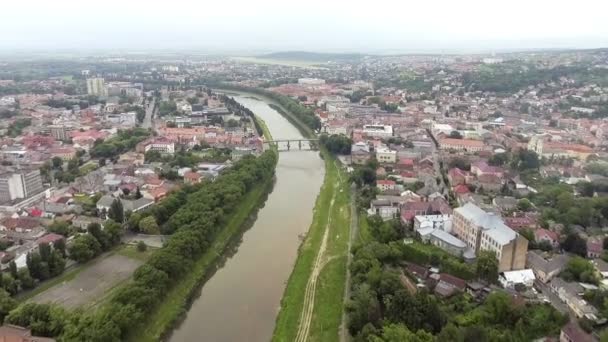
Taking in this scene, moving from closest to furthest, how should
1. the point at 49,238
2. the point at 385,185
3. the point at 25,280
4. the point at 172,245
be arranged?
the point at 25,280
the point at 172,245
the point at 49,238
the point at 385,185

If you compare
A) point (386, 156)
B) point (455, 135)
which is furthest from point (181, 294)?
point (455, 135)

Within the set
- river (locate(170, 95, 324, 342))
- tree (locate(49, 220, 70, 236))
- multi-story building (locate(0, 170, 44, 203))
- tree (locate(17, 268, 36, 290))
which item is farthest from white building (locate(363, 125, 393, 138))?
tree (locate(17, 268, 36, 290))

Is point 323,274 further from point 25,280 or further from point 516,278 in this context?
point 25,280

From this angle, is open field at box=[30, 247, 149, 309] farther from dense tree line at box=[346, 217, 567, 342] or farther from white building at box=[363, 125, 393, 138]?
white building at box=[363, 125, 393, 138]

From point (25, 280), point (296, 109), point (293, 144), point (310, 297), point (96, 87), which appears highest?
point (96, 87)

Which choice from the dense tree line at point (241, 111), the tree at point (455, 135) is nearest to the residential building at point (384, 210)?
the tree at point (455, 135)

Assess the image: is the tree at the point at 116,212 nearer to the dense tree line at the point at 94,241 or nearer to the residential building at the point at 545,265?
the dense tree line at the point at 94,241
